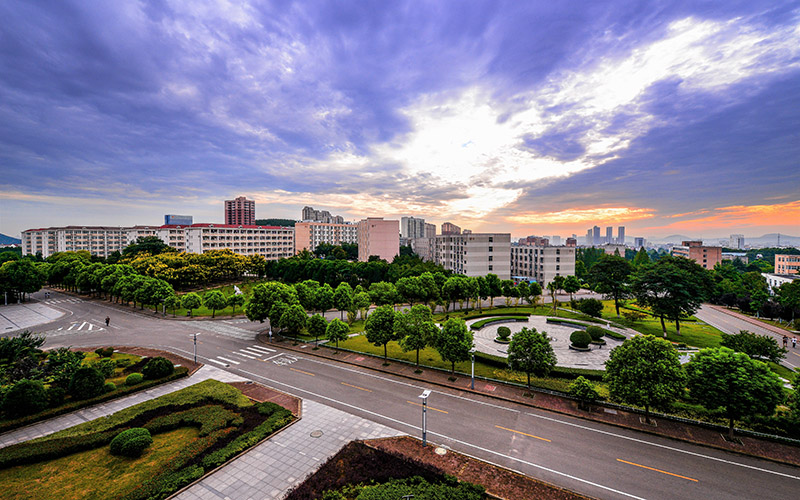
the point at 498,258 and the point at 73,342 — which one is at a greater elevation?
the point at 498,258

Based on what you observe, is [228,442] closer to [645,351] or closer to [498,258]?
[645,351]

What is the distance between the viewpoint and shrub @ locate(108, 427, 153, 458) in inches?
702

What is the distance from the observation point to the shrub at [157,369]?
90.7ft

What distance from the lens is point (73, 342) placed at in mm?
38562

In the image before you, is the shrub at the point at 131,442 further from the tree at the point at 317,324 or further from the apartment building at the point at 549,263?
the apartment building at the point at 549,263

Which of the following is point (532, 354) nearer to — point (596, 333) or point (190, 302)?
point (596, 333)

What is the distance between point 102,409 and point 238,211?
18549cm

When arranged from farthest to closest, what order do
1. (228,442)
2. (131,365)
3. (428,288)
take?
1. (428,288)
2. (131,365)
3. (228,442)

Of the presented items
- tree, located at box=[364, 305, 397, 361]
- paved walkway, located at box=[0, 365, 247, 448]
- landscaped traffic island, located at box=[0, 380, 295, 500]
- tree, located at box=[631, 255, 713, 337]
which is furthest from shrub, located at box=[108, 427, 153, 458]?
tree, located at box=[631, 255, 713, 337]

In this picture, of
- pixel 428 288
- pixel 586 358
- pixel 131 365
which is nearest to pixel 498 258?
pixel 428 288

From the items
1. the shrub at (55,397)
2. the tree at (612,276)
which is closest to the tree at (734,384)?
the tree at (612,276)

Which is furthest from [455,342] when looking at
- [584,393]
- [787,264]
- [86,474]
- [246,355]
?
[787,264]

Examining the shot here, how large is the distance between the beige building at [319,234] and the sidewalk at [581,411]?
105490 mm

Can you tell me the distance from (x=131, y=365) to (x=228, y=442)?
1935cm
